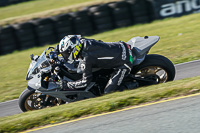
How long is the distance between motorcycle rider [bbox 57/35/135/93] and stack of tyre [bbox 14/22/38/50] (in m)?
8.89

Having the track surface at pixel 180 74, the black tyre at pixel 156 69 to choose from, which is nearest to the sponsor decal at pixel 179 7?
the track surface at pixel 180 74

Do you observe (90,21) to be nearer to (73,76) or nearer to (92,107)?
(73,76)

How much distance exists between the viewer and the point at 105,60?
6461 millimetres

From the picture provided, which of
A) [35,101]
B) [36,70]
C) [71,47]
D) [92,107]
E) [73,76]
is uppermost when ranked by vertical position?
[71,47]

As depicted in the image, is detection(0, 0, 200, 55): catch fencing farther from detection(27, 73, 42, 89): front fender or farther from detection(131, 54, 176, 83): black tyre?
detection(131, 54, 176, 83): black tyre

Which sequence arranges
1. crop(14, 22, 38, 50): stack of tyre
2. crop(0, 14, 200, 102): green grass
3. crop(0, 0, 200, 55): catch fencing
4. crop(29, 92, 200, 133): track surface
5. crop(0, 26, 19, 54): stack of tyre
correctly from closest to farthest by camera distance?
crop(29, 92, 200, 133): track surface → crop(0, 14, 200, 102): green grass → crop(0, 26, 19, 54): stack of tyre → crop(14, 22, 38, 50): stack of tyre → crop(0, 0, 200, 55): catch fencing

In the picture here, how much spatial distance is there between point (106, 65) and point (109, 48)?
1.22ft

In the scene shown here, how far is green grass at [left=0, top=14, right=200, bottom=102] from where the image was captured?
9902 millimetres

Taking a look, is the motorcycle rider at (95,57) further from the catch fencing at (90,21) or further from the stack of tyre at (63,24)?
the stack of tyre at (63,24)

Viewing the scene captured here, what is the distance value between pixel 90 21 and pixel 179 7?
15.6 ft

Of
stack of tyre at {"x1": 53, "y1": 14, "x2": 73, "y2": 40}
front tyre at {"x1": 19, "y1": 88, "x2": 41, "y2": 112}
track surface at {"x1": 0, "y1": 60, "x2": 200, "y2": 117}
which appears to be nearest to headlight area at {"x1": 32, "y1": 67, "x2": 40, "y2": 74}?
front tyre at {"x1": 19, "y1": 88, "x2": 41, "y2": 112}

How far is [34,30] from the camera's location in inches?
588

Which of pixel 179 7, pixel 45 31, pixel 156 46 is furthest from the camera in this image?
pixel 179 7

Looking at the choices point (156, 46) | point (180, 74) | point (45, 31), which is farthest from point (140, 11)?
point (180, 74)
